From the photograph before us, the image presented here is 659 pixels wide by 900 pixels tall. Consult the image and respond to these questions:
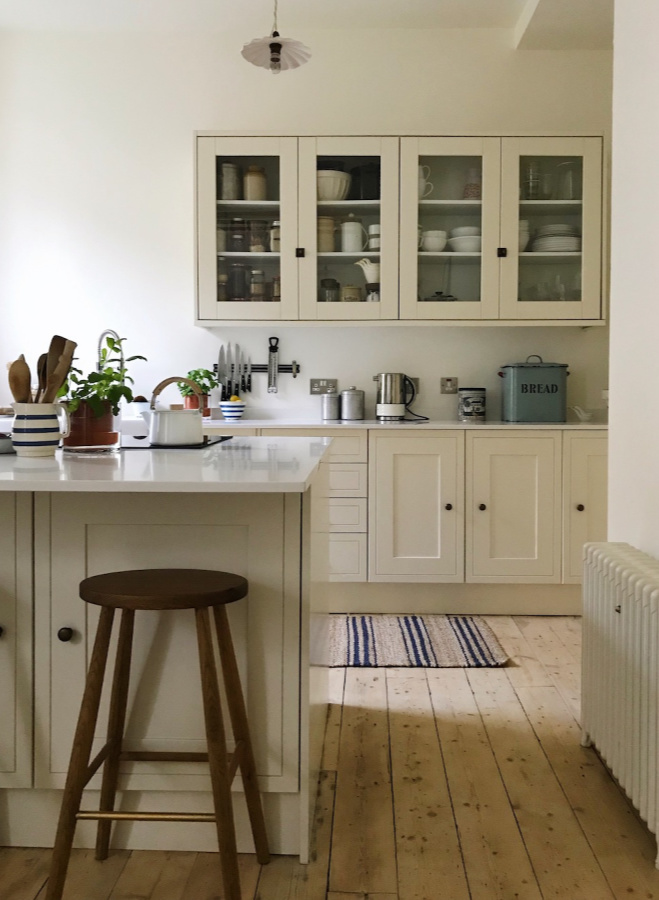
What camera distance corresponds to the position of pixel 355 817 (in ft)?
6.45

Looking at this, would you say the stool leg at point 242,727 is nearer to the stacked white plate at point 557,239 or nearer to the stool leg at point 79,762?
the stool leg at point 79,762

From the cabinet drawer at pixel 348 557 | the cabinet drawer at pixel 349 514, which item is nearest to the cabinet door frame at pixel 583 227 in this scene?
the cabinet drawer at pixel 349 514

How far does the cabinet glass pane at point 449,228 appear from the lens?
12.6ft

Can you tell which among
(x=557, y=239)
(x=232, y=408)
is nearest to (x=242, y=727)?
(x=232, y=408)

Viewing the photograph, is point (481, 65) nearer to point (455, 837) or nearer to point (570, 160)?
point (570, 160)

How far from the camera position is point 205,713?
1.52 meters

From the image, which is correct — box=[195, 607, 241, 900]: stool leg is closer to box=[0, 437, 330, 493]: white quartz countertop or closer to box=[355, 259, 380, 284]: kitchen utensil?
box=[0, 437, 330, 493]: white quartz countertop

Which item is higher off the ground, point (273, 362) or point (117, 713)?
point (273, 362)

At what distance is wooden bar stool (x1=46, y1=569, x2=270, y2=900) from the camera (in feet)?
4.96

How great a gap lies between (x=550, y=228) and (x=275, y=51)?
67.0 inches

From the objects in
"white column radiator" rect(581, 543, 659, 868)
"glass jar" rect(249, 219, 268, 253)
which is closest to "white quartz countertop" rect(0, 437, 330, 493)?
"white column radiator" rect(581, 543, 659, 868)

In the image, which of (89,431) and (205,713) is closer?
(205,713)

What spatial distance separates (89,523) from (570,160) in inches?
120

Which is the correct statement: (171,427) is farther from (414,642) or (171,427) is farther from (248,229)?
(248,229)
